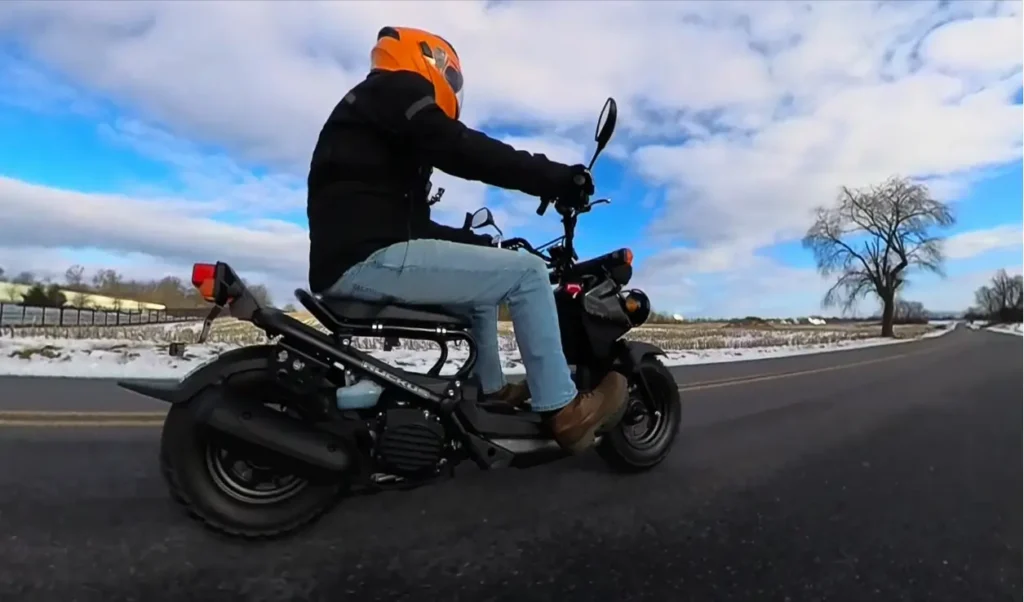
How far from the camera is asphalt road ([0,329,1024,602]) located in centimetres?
178

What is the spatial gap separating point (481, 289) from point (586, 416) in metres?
0.69

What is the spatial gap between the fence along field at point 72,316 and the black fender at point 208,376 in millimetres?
21361

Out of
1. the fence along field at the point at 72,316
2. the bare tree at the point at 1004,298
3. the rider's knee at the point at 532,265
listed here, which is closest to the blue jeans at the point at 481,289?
the rider's knee at the point at 532,265

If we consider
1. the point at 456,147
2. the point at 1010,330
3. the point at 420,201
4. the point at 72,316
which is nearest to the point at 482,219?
the point at 420,201

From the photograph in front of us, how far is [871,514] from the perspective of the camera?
2.51 m

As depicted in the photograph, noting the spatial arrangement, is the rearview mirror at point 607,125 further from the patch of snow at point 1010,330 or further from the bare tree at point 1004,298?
the bare tree at point 1004,298

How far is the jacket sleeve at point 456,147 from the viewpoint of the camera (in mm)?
2281

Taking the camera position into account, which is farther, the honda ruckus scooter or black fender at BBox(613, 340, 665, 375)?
black fender at BBox(613, 340, 665, 375)

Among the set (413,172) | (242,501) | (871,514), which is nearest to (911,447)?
(871,514)

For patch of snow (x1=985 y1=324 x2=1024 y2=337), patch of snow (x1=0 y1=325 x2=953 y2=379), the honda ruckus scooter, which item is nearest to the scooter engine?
the honda ruckus scooter

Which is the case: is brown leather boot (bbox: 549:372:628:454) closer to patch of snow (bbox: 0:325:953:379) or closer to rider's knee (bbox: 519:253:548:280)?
rider's knee (bbox: 519:253:548:280)

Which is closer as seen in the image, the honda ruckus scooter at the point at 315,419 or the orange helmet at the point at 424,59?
the honda ruckus scooter at the point at 315,419

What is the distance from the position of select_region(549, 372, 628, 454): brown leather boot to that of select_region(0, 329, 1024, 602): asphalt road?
0.25 meters

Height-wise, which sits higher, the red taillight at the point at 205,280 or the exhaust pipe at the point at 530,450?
the red taillight at the point at 205,280
